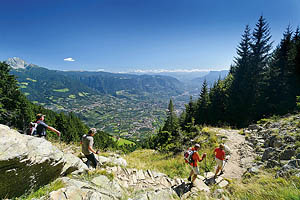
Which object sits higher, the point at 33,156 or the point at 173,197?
the point at 33,156

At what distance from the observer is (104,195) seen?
4051 millimetres

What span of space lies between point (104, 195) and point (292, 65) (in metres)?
26.8

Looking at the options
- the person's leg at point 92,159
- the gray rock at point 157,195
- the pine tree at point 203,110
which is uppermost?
the person's leg at point 92,159

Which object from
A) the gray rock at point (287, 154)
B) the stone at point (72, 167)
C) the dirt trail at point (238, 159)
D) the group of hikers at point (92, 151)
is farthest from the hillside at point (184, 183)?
the group of hikers at point (92, 151)

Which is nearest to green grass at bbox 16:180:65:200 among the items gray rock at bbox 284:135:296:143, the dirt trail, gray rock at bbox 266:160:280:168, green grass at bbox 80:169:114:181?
green grass at bbox 80:169:114:181

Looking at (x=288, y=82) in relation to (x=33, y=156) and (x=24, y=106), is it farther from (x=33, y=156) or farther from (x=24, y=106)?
(x=24, y=106)

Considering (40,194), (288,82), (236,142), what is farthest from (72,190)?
(288,82)

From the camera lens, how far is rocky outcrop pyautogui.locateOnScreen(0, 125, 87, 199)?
10.2ft

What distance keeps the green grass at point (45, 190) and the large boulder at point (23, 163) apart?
7.0 inches

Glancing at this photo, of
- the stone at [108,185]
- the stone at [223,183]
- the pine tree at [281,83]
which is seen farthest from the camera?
the pine tree at [281,83]

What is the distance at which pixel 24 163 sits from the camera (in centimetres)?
338

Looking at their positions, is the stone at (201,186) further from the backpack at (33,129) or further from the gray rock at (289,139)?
the backpack at (33,129)

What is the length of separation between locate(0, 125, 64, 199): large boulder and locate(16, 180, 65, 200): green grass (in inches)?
7.0

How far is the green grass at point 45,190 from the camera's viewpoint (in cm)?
335
